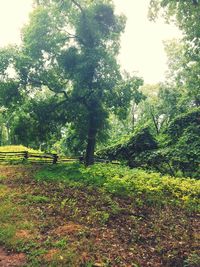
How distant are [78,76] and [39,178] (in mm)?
7795

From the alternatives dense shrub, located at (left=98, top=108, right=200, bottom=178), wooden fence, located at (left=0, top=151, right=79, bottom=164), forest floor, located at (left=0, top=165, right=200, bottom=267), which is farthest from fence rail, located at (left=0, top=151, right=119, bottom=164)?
forest floor, located at (left=0, top=165, right=200, bottom=267)

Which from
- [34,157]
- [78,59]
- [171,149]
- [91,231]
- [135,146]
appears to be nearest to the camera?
[91,231]

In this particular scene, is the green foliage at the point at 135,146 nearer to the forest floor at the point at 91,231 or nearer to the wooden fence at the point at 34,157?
the wooden fence at the point at 34,157

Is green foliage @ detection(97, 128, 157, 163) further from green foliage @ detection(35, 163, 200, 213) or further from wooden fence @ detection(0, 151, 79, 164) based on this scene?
green foliage @ detection(35, 163, 200, 213)

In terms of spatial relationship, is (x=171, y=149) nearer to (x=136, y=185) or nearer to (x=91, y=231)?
(x=136, y=185)

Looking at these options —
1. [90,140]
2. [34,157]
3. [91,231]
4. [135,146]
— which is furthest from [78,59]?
[91,231]

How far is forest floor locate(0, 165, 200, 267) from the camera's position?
322 inches

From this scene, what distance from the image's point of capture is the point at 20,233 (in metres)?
9.63

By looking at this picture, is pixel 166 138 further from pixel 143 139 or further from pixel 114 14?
pixel 114 14

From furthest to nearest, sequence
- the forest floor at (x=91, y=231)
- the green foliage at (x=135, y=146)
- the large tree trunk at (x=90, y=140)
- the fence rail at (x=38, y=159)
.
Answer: the green foliage at (x=135, y=146) → the fence rail at (x=38, y=159) → the large tree trunk at (x=90, y=140) → the forest floor at (x=91, y=231)

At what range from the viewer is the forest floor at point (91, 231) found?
322 inches

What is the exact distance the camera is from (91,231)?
9.80 meters

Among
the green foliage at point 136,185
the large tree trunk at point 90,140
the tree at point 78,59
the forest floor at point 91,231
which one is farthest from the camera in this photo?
the large tree trunk at point 90,140

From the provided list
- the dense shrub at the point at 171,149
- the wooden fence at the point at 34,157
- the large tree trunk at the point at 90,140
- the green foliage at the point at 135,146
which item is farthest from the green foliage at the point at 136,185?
the green foliage at the point at 135,146
